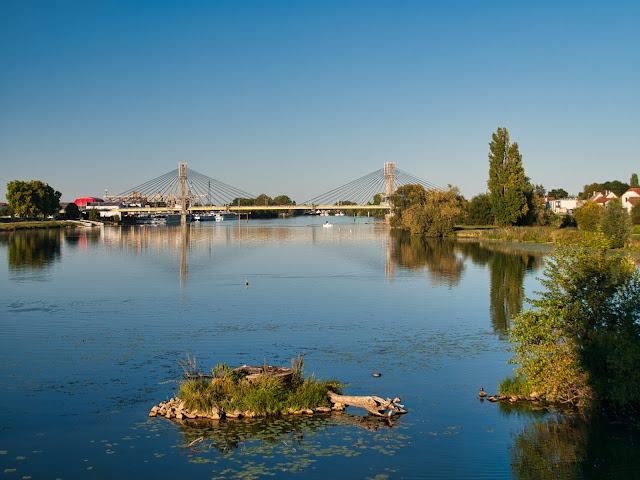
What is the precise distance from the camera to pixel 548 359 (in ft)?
42.7

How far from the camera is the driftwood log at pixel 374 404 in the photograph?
1245cm

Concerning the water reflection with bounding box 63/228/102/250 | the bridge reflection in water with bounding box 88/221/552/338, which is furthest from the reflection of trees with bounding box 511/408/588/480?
the water reflection with bounding box 63/228/102/250

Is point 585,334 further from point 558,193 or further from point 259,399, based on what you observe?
point 558,193

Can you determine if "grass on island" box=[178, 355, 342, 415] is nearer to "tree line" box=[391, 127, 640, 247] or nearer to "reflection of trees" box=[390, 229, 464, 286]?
"reflection of trees" box=[390, 229, 464, 286]

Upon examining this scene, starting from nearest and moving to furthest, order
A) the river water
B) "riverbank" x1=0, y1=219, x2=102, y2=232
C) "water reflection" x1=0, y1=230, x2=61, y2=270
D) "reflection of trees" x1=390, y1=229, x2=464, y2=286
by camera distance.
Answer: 1. the river water
2. "reflection of trees" x1=390, y1=229, x2=464, y2=286
3. "water reflection" x1=0, y1=230, x2=61, y2=270
4. "riverbank" x1=0, y1=219, x2=102, y2=232

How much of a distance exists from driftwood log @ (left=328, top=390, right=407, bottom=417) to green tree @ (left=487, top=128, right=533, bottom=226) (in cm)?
5388

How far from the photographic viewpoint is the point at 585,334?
13.2 metres

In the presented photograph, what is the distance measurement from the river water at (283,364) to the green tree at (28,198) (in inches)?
2839

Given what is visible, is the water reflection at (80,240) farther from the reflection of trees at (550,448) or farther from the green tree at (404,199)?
the reflection of trees at (550,448)

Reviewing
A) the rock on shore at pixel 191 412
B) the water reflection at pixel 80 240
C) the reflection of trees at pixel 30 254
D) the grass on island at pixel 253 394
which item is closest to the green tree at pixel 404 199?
the water reflection at pixel 80 240

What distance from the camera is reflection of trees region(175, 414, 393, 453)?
11.1 meters

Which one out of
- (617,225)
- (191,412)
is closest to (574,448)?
(191,412)

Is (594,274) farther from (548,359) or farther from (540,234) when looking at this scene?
(540,234)

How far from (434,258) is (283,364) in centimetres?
3237
